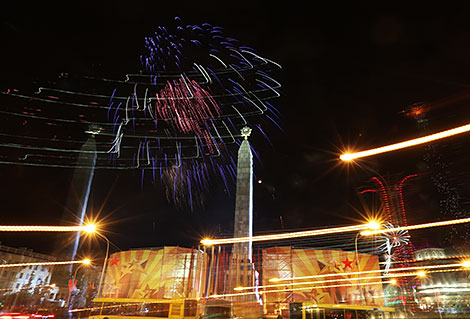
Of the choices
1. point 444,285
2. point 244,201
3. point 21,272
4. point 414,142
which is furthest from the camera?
point 444,285

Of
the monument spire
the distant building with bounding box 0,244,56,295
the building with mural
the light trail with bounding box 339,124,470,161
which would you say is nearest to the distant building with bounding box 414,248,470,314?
the monument spire

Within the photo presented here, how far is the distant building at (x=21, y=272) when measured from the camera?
173 feet

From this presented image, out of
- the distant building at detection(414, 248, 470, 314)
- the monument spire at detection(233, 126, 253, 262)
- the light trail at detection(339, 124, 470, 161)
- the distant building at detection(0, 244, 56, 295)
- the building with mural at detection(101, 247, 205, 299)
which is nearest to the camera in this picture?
the light trail at detection(339, 124, 470, 161)

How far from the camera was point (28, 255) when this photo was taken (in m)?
61.4

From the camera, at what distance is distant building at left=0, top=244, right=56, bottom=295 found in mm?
52612

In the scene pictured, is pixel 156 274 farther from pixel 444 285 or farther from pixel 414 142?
pixel 444 285

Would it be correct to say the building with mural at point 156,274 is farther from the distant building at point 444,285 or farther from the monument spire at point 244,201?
the distant building at point 444,285

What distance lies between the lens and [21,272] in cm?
5859

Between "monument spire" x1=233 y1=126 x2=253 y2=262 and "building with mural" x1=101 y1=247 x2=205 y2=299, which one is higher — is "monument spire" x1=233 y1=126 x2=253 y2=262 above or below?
above

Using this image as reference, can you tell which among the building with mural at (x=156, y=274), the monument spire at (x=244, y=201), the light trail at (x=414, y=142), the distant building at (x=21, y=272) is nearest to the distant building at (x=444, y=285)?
the monument spire at (x=244, y=201)

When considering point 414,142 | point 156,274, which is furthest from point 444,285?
point 414,142

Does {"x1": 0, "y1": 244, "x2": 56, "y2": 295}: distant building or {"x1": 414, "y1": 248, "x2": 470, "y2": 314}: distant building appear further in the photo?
{"x1": 414, "y1": 248, "x2": 470, "y2": 314}: distant building

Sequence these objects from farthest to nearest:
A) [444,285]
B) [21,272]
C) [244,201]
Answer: [444,285], [21,272], [244,201]

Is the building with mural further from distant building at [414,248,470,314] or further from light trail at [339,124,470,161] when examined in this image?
distant building at [414,248,470,314]
